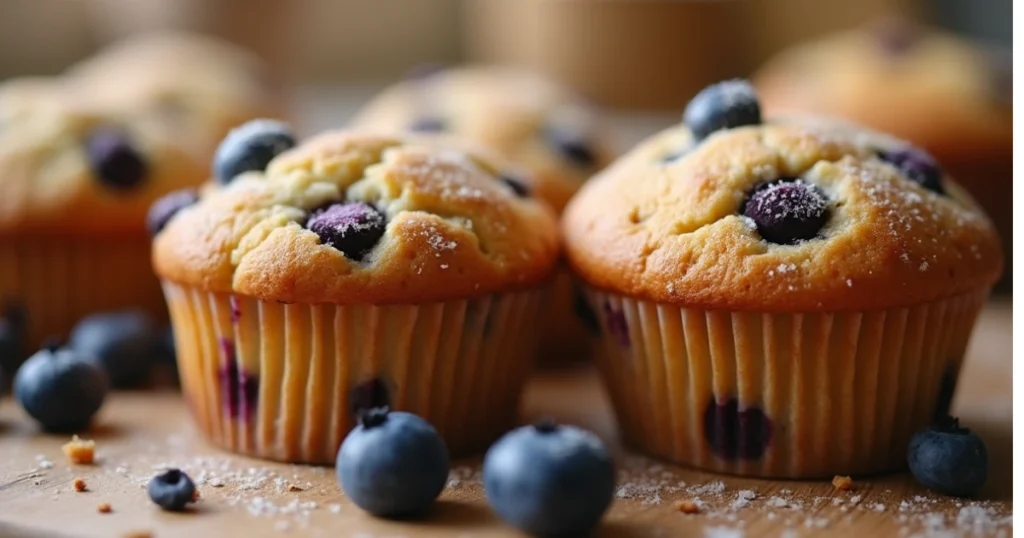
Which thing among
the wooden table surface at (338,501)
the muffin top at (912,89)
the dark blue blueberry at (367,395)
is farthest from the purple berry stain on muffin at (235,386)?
the muffin top at (912,89)

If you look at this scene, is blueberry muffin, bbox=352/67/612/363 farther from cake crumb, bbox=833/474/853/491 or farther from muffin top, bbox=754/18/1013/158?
cake crumb, bbox=833/474/853/491

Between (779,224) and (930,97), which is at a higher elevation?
(779,224)

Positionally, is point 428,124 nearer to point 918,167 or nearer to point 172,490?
point 918,167

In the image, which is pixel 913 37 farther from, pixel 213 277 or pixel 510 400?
pixel 213 277

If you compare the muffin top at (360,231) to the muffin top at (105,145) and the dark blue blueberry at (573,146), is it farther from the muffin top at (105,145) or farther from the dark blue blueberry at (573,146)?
the dark blue blueberry at (573,146)

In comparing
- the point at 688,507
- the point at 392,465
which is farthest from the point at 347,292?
the point at 688,507

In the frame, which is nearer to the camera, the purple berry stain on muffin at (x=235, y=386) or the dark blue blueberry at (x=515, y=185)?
the purple berry stain on muffin at (x=235, y=386)

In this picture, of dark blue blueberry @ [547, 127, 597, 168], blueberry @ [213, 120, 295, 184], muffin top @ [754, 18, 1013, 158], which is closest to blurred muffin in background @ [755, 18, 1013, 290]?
muffin top @ [754, 18, 1013, 158]
